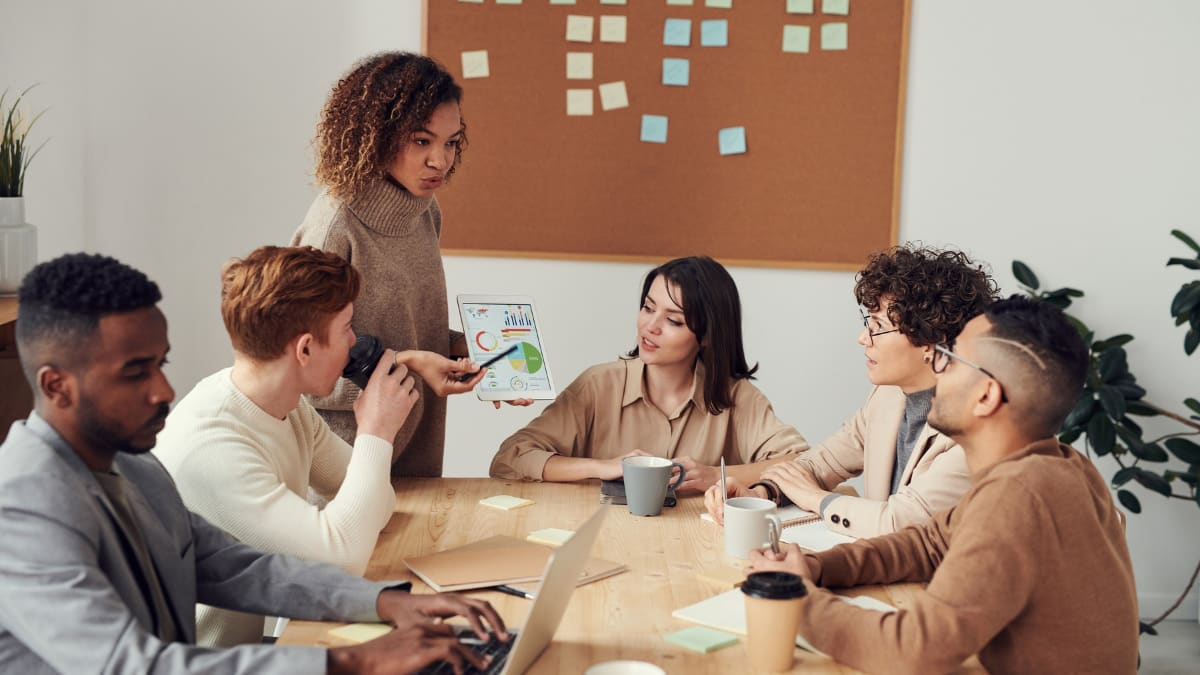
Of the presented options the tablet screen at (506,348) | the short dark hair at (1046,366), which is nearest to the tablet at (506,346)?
the tablet screen at (506,348)

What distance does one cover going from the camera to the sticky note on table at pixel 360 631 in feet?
4.71

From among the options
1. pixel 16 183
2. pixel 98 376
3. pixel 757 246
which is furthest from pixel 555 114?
pixel 98 376

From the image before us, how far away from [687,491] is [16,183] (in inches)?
82.2

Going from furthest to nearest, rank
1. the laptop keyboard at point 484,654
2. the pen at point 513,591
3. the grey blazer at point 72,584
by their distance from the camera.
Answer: the pen at point 513,591, the laptop keyboard at point 484,654, the grey blazer at point 72,584

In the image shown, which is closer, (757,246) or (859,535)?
(859,535)

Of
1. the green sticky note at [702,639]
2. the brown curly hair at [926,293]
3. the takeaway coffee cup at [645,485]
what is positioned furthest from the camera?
the brown curly hair at [926,293]

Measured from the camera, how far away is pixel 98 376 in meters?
1.24

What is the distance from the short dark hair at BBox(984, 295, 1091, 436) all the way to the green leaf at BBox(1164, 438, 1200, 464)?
2266 millimetres

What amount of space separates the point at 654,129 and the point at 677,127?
0.24 feet

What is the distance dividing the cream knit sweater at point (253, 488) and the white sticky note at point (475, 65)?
1935 mm

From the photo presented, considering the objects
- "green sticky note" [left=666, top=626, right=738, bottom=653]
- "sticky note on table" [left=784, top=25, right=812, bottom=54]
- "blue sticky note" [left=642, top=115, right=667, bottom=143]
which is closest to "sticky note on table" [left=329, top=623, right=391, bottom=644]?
"green sticky note" [left=666, top=626, right=738, bottom=653]

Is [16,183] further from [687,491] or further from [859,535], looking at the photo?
[859,535]

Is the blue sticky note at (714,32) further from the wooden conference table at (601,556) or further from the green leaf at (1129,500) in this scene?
the green leaf at (1129,500)

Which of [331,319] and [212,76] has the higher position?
[212,76]
